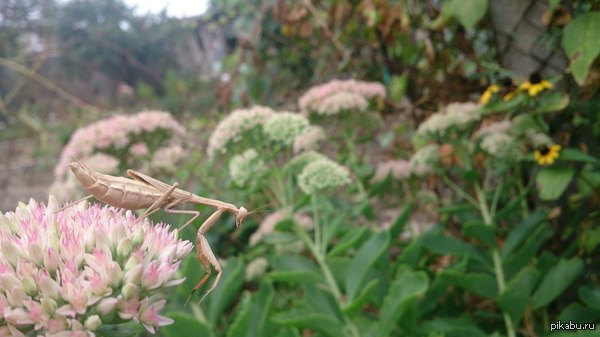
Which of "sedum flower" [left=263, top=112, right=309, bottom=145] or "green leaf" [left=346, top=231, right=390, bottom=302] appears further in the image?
"sedum flower" [left=263, top=112, right=309, bottom=145]

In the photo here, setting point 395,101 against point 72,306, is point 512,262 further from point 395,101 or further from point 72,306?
point 72,306

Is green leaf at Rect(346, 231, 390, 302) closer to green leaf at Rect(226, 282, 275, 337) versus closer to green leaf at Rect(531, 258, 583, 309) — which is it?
green leaf at Rect(226, 282, 275, 337)

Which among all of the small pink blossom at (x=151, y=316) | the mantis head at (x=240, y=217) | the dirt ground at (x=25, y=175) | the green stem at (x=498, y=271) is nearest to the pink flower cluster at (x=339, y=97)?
the green stem at (x=498, y=271)

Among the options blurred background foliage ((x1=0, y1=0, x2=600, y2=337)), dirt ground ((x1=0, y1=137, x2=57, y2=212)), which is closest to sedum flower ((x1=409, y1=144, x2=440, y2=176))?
blurred background foliage ((x1=0, y1=0, x2=600, y2=337))

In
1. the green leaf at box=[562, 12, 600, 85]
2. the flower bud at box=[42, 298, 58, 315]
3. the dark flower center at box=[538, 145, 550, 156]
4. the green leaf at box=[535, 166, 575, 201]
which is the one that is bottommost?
the green leaf at box=[535, 166, 575, 201]

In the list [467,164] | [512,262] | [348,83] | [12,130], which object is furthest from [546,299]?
[12,130]

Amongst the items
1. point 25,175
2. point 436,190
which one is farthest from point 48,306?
point 25,175
